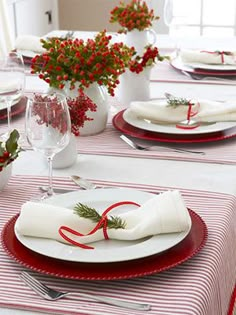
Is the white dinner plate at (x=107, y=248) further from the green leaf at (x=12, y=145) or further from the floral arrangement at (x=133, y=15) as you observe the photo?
the floral arrangement at (x=133, y=15)

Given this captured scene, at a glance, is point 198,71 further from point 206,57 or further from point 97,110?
point 97,110

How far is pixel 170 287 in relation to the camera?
101 centimetres

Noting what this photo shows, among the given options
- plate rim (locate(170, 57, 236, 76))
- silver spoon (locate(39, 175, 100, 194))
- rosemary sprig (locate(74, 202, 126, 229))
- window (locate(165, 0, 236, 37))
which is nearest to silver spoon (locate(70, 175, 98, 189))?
silver spoon (locate(39, 175, 100, 194))

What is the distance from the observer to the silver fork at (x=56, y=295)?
3.14ft

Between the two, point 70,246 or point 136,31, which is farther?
point 136,31

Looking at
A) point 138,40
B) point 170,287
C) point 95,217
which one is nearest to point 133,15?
point 138,40

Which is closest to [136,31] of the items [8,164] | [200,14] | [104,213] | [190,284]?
[8,164]

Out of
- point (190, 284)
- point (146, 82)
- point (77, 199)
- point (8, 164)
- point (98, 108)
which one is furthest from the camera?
point (146, 82)

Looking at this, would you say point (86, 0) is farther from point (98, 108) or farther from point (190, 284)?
point (190, 284)

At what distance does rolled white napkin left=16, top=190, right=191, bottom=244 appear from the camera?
109 cm

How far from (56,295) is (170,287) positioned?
0.52ft

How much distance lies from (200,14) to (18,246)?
307 centimetres

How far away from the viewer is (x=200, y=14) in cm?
397

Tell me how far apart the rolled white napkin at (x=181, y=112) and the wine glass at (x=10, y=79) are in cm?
27
